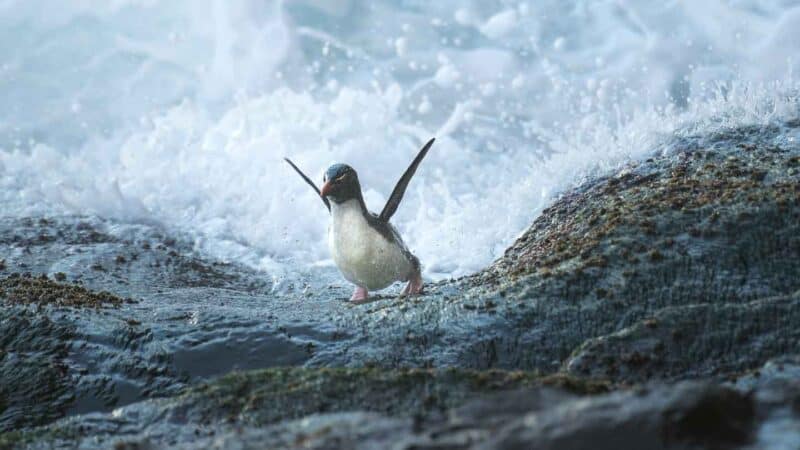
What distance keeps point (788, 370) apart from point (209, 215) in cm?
857

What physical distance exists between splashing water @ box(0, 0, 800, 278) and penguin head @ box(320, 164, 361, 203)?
2.23 metres

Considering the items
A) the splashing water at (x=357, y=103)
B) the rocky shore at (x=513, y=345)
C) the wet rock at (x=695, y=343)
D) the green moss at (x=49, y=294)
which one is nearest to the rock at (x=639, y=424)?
the rocky shore at (x=513, y=345)

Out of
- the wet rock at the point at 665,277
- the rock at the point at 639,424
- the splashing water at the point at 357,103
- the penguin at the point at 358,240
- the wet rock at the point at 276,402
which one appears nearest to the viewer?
the rock at the point at 639,424

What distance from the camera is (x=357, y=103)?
14562 millimetres

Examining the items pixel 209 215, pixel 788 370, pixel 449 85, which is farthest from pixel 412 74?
pixel 788 370

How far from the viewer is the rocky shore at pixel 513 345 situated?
9.52 ft

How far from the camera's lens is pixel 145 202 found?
1180cm

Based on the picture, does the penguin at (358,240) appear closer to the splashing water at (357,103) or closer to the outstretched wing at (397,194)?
the outstretched wing at (397,194)

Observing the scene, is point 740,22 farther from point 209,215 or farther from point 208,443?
point 208,443

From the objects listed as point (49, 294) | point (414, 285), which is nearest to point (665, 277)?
point (414, 285)

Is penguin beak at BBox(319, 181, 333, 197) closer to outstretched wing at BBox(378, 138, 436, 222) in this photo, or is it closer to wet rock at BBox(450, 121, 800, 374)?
outstretched wing at BBox(378, 138, 436, 222)

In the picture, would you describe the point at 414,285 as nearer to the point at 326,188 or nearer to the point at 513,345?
the point at 326,188

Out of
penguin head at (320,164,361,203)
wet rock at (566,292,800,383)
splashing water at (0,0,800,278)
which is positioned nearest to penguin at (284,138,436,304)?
penguin head at (320,164,361,203)

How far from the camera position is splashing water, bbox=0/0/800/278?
958 centimetres
